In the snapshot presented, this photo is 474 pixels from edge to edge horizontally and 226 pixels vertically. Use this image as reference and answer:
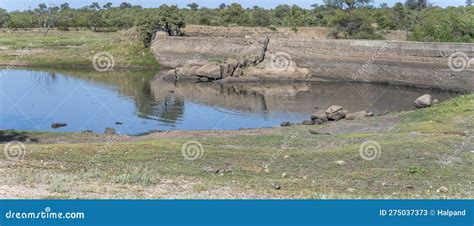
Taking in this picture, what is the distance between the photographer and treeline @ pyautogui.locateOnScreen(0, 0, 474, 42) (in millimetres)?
→ 60219

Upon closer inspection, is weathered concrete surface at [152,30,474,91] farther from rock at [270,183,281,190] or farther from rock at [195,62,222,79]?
rock at [270,183,281,190]

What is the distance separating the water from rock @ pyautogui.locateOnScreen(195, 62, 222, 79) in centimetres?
247

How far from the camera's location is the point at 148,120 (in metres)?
35.2

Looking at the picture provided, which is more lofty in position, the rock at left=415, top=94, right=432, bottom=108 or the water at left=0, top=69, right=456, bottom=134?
the rock at left=415, top=94, right=432, bottom=108

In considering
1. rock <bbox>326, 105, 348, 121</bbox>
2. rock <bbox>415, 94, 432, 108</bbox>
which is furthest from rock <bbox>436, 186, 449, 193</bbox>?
rock <bbox>415, 94, 432, 108</bbox>

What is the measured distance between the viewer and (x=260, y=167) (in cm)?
1791

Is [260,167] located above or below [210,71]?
above

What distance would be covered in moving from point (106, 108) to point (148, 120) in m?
5.95

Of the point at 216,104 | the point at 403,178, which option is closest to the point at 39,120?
the point at 216,104

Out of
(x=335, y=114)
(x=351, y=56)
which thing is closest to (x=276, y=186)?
(x=335, y=114)

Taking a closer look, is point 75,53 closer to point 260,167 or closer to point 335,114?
point 335,114

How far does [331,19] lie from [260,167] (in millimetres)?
62532

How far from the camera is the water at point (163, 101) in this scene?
114 ft

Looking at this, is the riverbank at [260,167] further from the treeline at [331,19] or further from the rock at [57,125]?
the treeline at [331,19]
